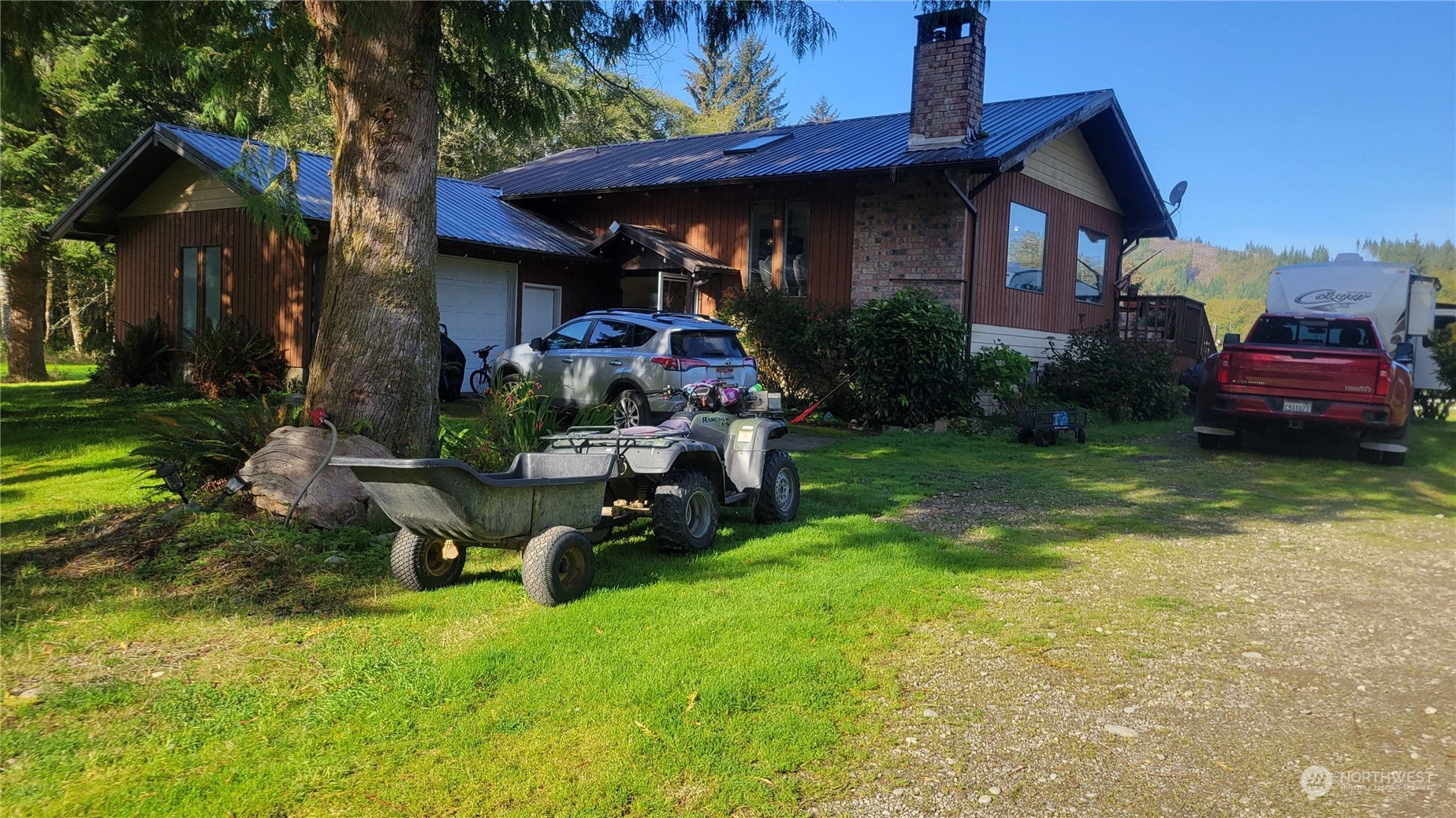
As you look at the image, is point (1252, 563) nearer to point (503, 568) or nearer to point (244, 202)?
point (503, 568)

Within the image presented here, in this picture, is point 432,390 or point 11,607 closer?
point 11,607

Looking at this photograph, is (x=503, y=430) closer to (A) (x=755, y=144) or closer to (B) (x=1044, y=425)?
(B) (x=1044, y=425)

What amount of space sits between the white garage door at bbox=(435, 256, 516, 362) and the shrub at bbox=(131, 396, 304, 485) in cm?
990

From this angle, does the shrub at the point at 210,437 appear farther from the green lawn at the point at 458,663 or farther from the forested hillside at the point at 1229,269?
the forested hillside at the point at 1229,269

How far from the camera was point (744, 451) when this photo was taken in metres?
6.73

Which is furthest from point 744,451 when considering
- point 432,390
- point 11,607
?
point 11,607

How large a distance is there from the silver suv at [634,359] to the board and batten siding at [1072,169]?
7983 millimetres

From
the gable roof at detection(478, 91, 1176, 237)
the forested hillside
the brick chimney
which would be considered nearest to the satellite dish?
the gable roof at detection(478, 91, 1176, 237)

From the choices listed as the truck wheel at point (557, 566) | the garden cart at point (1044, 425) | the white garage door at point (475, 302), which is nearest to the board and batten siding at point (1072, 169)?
the garden cart at point (1044, 425)

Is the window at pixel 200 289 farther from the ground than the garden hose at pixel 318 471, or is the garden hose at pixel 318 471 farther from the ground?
the window at pixel 200 289

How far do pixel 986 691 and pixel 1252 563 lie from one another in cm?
349

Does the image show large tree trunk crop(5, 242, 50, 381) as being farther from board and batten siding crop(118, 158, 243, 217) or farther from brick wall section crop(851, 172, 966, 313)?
brick wall section crop(851, 172, 966, 313)

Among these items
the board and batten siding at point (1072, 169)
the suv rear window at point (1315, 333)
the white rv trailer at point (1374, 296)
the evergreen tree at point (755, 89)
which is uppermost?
the evergreen tree at point (755, 89)

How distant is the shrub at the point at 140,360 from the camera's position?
17797mm
